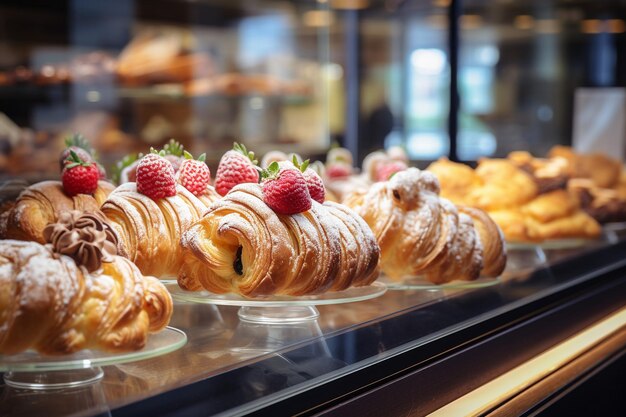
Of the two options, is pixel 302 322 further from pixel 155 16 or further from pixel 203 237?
pixel 155 16

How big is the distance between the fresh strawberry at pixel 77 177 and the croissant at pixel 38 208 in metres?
0.01

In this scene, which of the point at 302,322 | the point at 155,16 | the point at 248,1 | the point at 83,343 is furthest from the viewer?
the point at 248,1

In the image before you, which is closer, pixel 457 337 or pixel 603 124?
pixel 457 337

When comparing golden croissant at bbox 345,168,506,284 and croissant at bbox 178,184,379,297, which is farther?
golden croissant at bbox 345,168,506,284

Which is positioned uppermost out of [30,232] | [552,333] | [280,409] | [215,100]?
[215,100]

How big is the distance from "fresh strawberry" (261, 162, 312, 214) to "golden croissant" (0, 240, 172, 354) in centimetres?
36

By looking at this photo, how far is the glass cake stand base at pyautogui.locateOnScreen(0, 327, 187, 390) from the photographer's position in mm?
1162

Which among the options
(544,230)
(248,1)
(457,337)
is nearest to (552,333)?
(457,337)

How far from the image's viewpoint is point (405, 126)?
5.93m

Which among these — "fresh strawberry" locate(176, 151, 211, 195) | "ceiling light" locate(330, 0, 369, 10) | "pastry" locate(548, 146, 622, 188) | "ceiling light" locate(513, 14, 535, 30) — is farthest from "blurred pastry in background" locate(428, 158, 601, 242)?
"ceiling light" locate(330, 0, 369, 10)

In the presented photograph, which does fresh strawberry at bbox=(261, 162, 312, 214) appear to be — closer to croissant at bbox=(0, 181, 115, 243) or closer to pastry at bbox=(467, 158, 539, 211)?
croissant at bbox=(0, 181, 115, 243)

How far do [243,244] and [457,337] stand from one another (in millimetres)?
538

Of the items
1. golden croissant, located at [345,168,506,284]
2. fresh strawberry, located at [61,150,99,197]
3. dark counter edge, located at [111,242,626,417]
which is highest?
fresh strawberry, located at [61,150,99,197]

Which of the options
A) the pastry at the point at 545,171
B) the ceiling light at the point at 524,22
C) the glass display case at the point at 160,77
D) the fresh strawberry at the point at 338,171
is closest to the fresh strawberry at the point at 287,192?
the fresh strawberry at the point at 338,171
